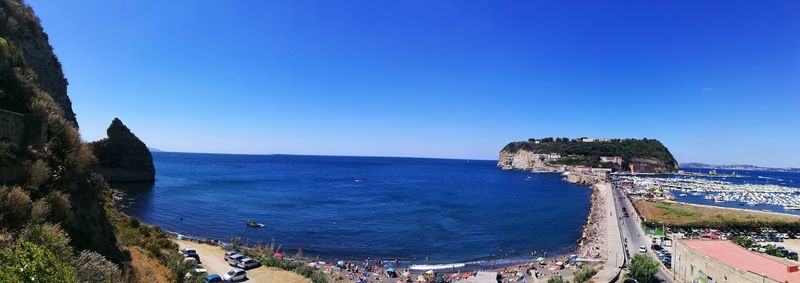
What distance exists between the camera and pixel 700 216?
59406 millimetres

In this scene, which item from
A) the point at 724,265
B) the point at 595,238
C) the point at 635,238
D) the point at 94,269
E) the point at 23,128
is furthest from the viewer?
the point at 595,238

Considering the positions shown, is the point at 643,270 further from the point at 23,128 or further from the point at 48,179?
the point at 23,128

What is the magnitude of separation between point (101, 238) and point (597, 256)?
116 ft

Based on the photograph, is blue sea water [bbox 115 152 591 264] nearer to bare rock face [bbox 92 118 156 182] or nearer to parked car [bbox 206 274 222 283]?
bare rock face [bbox 92 118 156 182]

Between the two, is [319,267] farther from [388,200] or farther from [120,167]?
[120,167]

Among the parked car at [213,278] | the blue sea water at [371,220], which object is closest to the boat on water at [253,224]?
the blue sea water at [371,220]

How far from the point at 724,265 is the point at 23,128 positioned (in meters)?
30.3

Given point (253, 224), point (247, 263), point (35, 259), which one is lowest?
point (253, 224)

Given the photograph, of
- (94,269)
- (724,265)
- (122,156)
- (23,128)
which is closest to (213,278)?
(23,128)

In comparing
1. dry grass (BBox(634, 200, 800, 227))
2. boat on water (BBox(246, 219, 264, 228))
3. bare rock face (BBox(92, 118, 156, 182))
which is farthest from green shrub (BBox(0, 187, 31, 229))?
bare rock face (BBox(92, 118, 156, 182))

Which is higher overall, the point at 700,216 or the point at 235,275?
the point at 700,216

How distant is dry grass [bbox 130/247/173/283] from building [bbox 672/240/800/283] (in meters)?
25.2

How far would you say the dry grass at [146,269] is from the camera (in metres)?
14.2

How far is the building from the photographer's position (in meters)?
19.7
